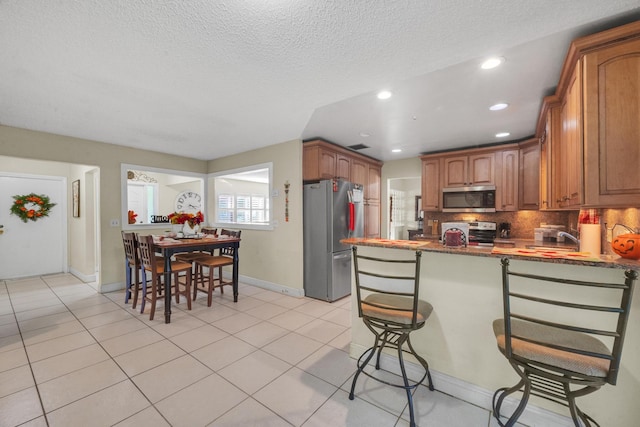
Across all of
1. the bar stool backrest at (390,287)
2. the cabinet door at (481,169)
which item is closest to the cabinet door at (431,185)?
the cabinet door at (481,169)

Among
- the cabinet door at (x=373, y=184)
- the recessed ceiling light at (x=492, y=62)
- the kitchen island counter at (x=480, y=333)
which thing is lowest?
the kitchen island counter at (x=480, y=333)

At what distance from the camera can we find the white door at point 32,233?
188 inches

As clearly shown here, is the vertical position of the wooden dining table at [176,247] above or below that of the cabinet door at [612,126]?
below

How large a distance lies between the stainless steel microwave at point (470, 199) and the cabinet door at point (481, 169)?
0.33ft

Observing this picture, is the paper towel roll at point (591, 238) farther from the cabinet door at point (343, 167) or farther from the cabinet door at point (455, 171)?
the cabinet door at point (343, 167)

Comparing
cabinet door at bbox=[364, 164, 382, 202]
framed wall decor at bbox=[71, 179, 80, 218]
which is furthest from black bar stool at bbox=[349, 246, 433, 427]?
framed wall decor at bbox=[71, 179, 80, 218]

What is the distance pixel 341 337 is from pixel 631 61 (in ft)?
9.57

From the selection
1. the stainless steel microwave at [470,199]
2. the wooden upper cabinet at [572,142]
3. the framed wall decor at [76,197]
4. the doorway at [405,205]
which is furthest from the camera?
the doorway at [405,205]

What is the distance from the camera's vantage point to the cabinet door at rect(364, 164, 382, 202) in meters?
5.16

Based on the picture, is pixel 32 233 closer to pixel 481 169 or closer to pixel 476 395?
pixel 476 395

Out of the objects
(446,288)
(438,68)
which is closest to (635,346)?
(446,288)

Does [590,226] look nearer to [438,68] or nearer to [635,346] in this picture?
[635,346]

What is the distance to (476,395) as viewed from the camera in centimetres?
173

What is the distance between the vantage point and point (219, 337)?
8.84 feet
